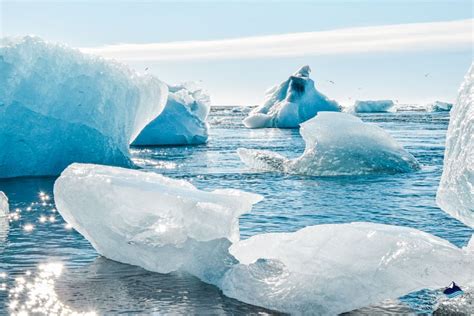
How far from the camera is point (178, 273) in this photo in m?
7.03

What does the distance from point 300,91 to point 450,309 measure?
37.1 metres

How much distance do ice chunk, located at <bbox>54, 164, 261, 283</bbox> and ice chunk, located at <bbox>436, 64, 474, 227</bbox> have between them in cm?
195

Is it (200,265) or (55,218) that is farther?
(55,218)

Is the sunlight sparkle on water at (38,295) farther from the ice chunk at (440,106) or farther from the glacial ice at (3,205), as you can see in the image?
the ice chunk at (440,106)

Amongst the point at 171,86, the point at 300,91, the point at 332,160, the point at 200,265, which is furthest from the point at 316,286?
the point at 300,91

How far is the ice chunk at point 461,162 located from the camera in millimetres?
5682

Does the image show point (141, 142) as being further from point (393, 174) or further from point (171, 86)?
point (393, 174)

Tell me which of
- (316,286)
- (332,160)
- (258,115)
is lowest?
(258,115)

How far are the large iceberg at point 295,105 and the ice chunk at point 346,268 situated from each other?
35.7 metres

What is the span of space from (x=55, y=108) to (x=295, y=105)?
28.0m

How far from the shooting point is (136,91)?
17219 mm

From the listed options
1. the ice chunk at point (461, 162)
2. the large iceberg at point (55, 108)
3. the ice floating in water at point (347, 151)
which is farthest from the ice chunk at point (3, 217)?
the ice floating in water at point (347, 151)

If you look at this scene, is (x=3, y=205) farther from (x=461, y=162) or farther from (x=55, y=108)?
(x=461, y=162)

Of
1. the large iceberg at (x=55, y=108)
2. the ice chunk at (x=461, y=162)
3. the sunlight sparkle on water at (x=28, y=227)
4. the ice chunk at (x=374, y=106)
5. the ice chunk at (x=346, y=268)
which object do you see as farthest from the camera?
the ice chunk at (x=374, y=106)
